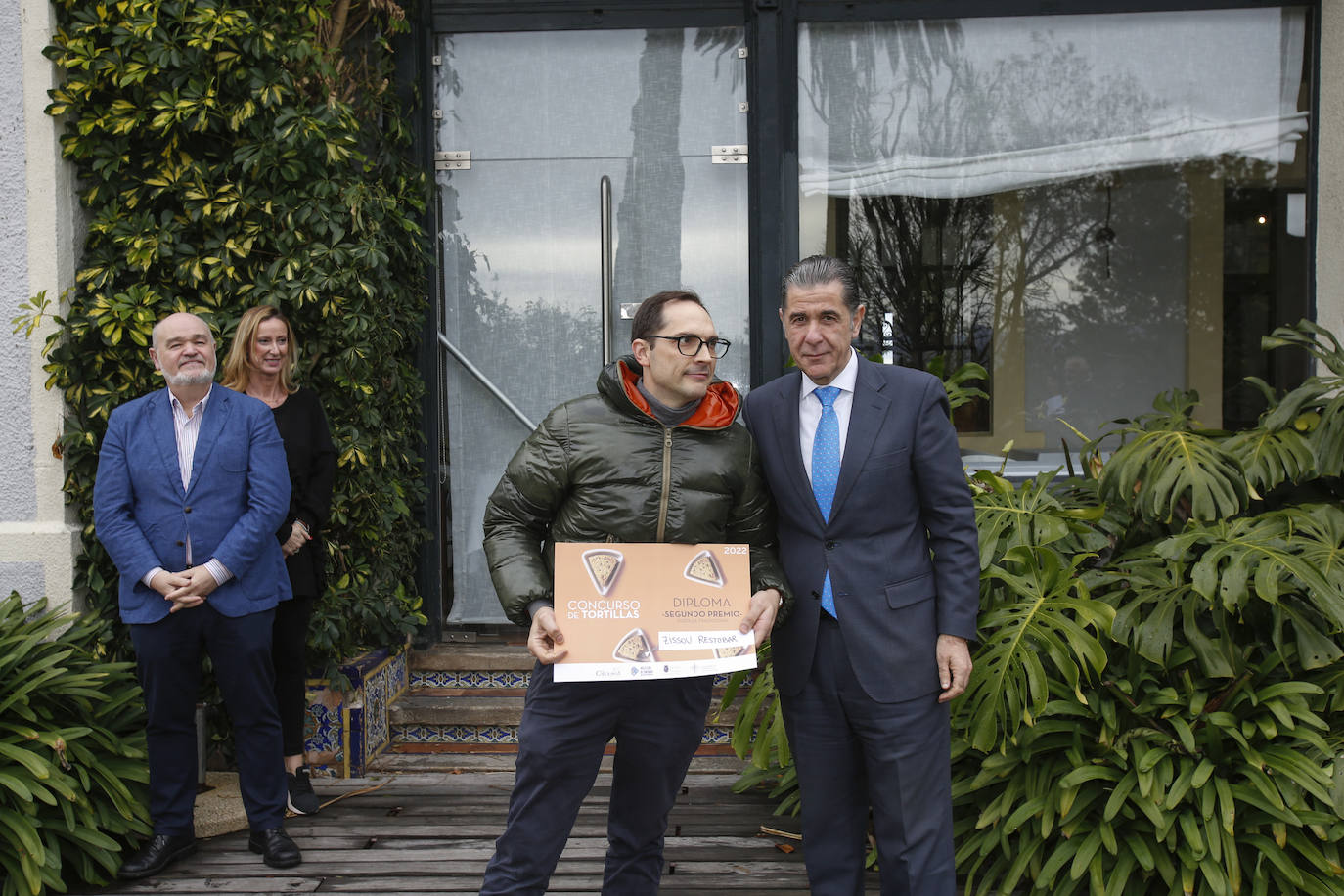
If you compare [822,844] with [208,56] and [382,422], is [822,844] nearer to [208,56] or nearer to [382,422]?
[382,422]

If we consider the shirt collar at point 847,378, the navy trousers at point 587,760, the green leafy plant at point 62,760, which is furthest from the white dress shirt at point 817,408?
the green leafy plant at point 62,760

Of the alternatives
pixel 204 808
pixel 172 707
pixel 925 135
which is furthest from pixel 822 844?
pixel 925 135

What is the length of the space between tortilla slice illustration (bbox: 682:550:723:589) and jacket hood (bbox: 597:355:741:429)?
33 cm

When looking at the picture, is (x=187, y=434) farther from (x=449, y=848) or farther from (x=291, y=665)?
(x=449, y=848)

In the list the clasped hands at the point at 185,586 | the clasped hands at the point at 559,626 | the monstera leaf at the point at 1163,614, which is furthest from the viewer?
the clasped hands at the point at 185,586

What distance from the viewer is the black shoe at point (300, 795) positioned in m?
4.17

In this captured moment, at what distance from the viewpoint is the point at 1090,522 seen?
3928mm

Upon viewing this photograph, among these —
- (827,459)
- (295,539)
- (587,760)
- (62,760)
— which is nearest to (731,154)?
(295,539)

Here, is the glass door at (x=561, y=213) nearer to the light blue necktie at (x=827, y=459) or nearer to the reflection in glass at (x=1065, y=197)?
the reflection in glass at (x=1065, y=197)

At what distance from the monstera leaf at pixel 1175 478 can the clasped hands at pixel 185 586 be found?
11.1ft

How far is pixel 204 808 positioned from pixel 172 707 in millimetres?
651

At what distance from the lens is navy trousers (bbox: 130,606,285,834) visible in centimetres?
362

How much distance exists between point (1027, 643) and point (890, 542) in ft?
3.05

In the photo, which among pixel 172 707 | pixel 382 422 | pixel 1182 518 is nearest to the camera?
pixel 172 707
